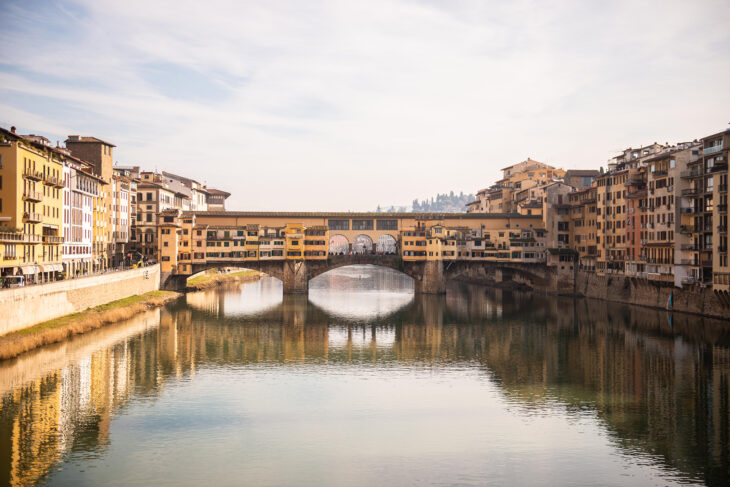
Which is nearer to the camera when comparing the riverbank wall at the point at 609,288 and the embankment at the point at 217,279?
the riverbank wall at the point at 609,288

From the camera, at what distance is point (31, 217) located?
45.3m

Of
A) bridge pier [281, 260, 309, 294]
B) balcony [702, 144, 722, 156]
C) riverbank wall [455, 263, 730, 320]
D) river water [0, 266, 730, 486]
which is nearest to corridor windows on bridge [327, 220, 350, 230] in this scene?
bridge pier [281, 260, 309, 294]

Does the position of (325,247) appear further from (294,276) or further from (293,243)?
(294,276)

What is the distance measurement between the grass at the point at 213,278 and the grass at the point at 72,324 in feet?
57.6

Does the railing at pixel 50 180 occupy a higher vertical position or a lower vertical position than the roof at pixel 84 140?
lower

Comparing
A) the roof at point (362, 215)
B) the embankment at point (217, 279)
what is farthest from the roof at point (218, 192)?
the roof at point (362, 215)

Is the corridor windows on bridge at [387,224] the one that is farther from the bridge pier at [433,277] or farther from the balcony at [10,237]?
the balcony at [10,237]

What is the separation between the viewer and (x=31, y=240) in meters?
44.8

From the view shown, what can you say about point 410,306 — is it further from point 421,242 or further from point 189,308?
point 189,308

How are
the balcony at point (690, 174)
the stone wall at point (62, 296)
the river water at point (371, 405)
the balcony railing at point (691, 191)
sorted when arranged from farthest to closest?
the balcony at point (690, 174), the balcony railing at point (691, 191), the stone wall at point (62, 296), the river water at point (371, 405)

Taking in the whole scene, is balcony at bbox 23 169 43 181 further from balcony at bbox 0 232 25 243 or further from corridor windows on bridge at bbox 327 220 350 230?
corridor windows on bridge at bbox 327 220 350 230

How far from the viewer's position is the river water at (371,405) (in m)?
22.9

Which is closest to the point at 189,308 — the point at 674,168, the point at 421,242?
the point at 421,242

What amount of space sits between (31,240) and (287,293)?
113 feet
